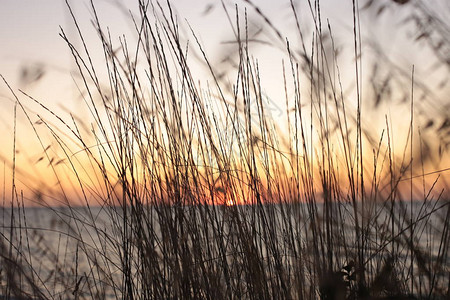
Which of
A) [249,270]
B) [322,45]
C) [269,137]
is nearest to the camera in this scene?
[249,270]

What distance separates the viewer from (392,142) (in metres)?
1.47

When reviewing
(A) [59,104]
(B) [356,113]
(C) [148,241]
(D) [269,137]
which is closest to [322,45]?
(B) [356,113]

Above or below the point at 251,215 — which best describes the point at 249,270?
below

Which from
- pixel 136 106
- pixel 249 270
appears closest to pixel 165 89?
pixel 136 106

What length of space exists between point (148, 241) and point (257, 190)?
0.30m

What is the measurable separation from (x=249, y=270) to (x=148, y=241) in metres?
0.25

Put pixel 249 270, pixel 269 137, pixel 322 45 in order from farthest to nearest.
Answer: pixel 269 137 < pixel 322 45 < pixel 249 270

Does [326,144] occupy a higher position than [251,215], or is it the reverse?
[326,144]

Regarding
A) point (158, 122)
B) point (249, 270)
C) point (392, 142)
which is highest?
point (158, 122)

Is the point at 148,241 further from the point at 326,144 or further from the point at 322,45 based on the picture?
the point at 322,45

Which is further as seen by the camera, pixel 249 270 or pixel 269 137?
pixel 269 137

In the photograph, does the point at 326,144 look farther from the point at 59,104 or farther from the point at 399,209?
the point at 59,104

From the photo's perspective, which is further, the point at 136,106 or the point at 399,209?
the point at 136,106

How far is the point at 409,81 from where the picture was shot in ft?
4.59
